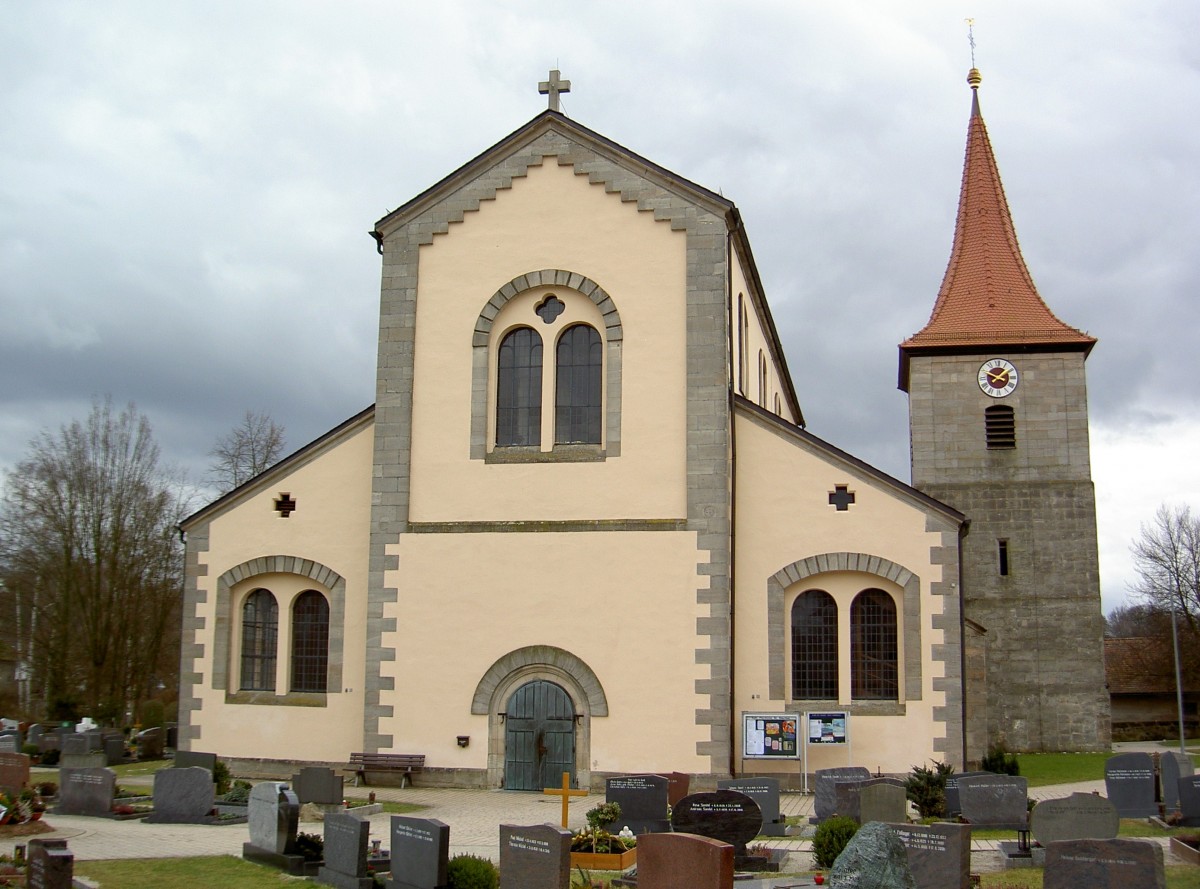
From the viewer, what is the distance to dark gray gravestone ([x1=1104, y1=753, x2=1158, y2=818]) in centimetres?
1950

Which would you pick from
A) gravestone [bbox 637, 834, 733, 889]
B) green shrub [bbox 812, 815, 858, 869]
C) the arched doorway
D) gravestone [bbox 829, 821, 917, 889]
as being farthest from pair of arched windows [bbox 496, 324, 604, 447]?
gravestone [bbox 829, 821, 917, 889]

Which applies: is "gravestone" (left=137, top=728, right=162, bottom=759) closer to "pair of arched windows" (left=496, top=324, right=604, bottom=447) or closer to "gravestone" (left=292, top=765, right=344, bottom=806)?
"pair of arched windows" (left=496, top=324, right=604, bottom=447)

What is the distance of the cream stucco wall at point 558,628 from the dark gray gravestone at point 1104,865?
11.1 meters

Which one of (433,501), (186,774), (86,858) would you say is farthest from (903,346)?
(86,858)

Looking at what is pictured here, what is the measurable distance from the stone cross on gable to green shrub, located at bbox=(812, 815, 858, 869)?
1580cm

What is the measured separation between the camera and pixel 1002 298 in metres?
40.3

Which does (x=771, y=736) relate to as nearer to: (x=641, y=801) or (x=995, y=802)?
(x=995, y=802)

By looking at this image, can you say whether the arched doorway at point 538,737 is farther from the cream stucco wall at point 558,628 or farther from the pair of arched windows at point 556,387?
the pair of arched windows at point 556,387

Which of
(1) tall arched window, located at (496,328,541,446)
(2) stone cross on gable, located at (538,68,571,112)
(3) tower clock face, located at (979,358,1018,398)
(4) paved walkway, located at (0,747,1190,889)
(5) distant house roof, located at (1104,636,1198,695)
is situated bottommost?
(4) paved walkway, located at (0,747,1190,889)

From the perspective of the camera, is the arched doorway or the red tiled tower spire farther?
the red tiled tower spire

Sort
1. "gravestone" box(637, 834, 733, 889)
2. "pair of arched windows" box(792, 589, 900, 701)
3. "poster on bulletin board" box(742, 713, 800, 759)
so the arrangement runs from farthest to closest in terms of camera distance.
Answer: "pair of arched windows" box(792, 589, 900, 701), "poster on bulletin board" box(742, 713, 800, 759), "gravestone" box(637, 834, 733, 889)

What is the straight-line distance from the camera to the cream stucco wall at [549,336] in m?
23.3

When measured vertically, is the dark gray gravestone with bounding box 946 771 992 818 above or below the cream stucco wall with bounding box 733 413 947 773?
below

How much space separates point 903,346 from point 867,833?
3141 cm
